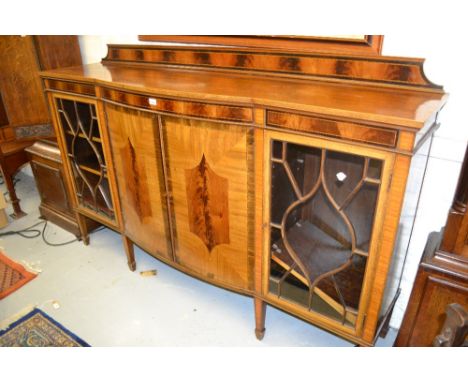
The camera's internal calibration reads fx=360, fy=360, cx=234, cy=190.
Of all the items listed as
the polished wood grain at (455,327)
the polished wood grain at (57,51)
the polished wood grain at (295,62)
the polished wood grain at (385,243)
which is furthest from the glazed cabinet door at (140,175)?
the polished wood grain at (455,327)

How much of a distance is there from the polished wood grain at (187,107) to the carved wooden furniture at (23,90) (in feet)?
3.99

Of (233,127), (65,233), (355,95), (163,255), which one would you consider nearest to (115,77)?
(233,127)

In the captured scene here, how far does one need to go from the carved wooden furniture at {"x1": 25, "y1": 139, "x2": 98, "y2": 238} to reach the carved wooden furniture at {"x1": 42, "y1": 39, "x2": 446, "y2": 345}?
0.63m

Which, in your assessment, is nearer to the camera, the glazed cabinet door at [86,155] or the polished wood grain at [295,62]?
the polished wood grain at [295,62]

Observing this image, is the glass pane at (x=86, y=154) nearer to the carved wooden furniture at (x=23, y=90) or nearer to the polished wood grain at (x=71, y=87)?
the polished wood grain at (x=71, y=87)

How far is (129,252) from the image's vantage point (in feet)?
7.23

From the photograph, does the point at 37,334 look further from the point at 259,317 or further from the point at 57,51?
the point at 57,51

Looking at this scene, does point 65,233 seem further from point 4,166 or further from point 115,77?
point 115,77

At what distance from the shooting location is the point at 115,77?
175 centimetres

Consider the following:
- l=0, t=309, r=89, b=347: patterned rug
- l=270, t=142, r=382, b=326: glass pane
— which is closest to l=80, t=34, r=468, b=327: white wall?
l=270, t=142, r=382, b=326: glass pane

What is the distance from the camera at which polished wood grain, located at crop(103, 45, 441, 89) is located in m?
1.30

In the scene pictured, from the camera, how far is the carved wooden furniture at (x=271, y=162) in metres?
1.13
